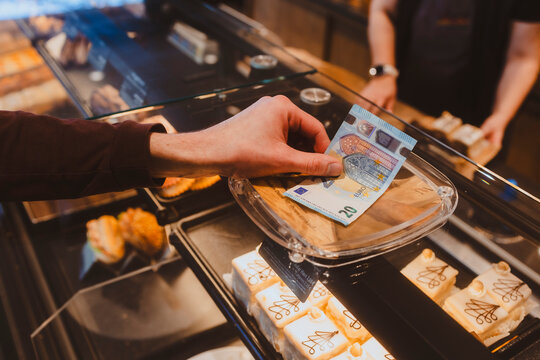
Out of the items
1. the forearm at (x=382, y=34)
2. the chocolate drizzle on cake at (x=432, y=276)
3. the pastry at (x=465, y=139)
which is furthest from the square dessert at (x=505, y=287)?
the forearm at (x=382, y=34)

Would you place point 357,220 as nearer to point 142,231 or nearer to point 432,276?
point 432,276

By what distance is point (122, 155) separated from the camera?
0.97 metres

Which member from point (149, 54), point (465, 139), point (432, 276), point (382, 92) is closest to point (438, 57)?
point (382, 92)

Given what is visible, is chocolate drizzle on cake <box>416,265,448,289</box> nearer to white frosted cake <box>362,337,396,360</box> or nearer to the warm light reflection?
white frosted cake <box>362,337,396,360</box>

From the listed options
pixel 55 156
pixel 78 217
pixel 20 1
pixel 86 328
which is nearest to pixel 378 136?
pixel 55 156

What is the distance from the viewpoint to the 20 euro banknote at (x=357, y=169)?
901mm

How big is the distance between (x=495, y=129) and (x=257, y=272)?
5.27ft

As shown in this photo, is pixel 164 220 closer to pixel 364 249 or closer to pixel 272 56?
pixel 364 249

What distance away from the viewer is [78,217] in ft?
5.58

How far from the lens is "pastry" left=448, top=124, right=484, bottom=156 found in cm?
181

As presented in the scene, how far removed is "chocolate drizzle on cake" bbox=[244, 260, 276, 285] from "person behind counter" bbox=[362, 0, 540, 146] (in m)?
1.19

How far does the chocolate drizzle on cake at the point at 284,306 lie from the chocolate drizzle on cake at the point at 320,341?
9 centimetres

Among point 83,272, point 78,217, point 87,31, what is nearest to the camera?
point 83,272

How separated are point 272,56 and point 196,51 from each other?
347mm
